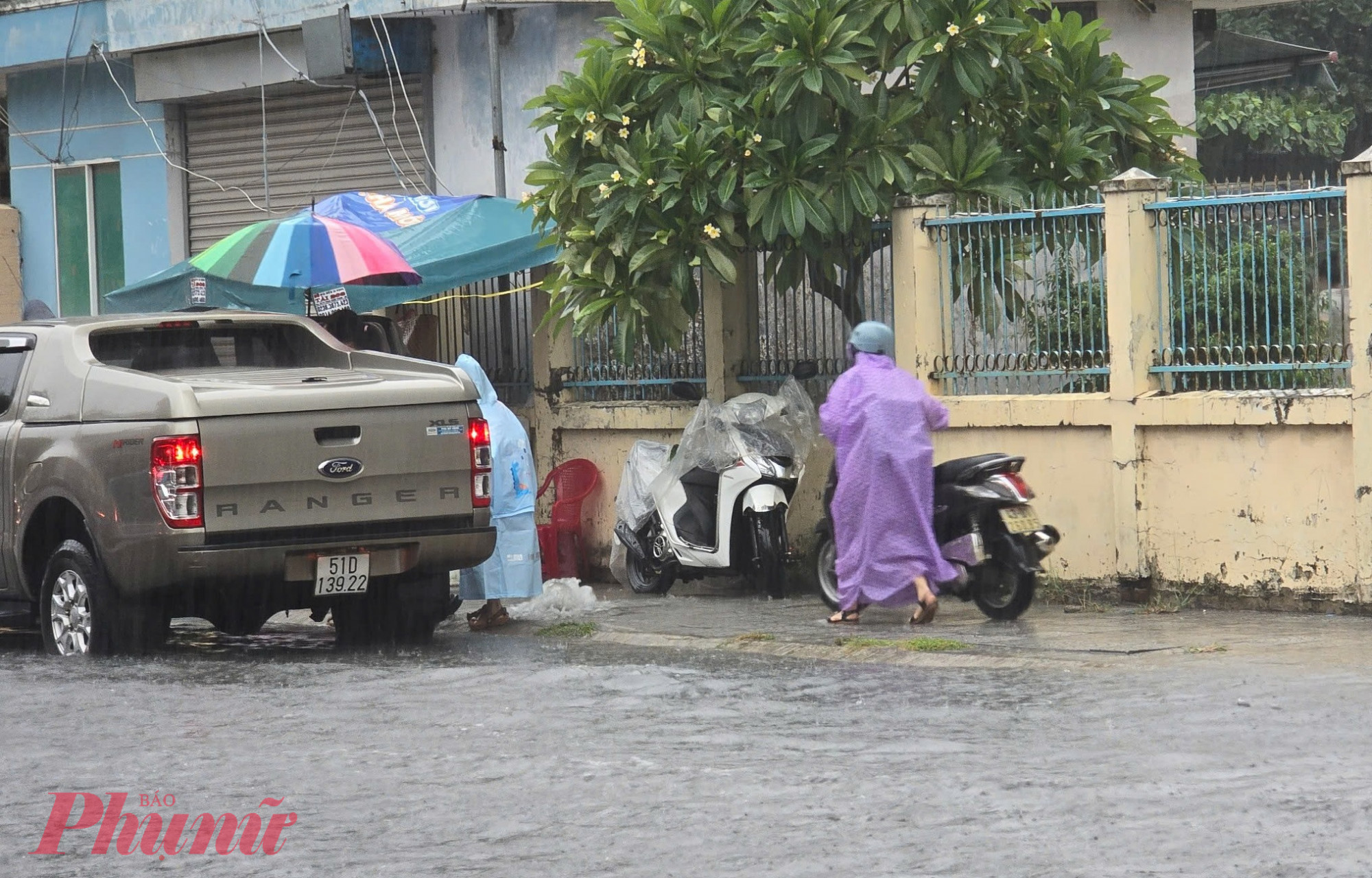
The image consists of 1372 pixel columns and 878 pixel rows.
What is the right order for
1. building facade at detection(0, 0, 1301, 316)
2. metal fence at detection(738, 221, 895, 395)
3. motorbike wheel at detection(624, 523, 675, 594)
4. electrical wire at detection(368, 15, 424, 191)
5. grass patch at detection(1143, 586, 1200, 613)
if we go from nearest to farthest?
grass patch at detection(1143, 586, 1200, 613)
metal fence at detection(738, 221, 895, 395)
motorbike wheel at detection(624, 523, 675, 594)
building facade at detection(0, 0, 1301, 316)
electrical wire at detection(368, 15, 424, 191)

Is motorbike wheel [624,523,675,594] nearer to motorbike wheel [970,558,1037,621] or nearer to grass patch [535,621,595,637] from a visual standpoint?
grass patch [535,621,595,637]

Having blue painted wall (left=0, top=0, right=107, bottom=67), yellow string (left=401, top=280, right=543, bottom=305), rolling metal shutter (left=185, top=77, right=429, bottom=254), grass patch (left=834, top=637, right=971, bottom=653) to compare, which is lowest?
grass patch (left=834, top=637, right=971, bottom=653)

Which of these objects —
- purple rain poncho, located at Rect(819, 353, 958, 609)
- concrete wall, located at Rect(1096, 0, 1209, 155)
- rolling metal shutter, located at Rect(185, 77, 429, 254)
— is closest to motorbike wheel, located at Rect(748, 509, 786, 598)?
purple rain poncho, located at Rect(819, 353, 958, 609)

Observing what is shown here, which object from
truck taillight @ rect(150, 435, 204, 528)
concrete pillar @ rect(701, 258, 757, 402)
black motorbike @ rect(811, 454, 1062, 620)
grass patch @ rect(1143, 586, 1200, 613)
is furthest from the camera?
concrete pillar @ rect(701, 258, 757, 402)

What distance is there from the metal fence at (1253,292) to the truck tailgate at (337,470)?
3987mm

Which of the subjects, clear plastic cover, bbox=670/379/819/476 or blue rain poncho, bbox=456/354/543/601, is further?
clear plastic cover, bbox=670/379/819/476

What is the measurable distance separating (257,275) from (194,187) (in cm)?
692

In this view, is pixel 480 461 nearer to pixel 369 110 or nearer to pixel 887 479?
pixel 887 479

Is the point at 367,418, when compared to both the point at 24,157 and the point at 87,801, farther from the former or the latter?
the point at 24,157

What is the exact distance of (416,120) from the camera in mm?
16906

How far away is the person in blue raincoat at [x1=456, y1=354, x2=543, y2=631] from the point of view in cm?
1095

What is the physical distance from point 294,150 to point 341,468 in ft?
29.9

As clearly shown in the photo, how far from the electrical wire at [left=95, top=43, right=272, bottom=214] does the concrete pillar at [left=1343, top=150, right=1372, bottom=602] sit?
1128cm

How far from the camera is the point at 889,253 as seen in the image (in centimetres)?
1218
